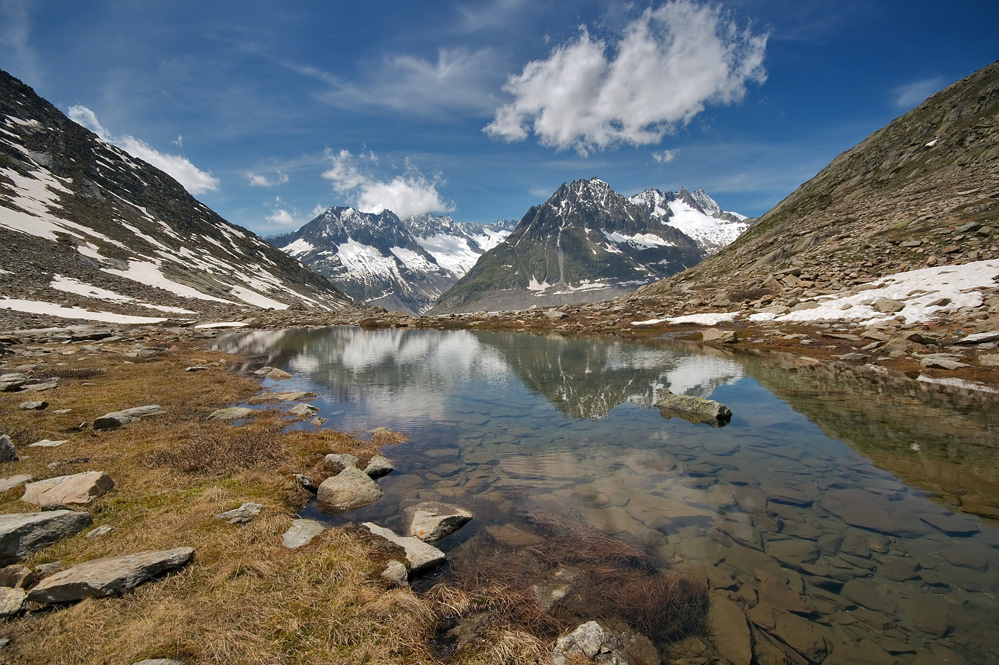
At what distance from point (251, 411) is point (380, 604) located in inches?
671

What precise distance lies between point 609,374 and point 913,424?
1717cm

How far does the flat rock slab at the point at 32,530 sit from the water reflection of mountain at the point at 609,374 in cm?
1802

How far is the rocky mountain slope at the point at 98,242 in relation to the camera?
85.3m

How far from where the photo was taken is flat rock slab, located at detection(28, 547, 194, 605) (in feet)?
20.0

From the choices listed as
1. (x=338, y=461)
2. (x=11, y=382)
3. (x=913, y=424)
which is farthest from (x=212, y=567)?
(x=913, y=424)

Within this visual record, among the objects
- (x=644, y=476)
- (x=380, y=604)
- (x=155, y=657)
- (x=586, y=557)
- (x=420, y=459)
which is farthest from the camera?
(x=420, y=459)

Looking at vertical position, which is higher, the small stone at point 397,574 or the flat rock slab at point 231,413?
the small stone at point 397,574

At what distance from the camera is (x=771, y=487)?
40.9 ft

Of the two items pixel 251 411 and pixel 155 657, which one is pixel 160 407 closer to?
pixel 251 411

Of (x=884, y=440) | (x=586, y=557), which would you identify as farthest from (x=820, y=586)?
(x=884, y=440)

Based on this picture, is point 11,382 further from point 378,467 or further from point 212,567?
point 212,567

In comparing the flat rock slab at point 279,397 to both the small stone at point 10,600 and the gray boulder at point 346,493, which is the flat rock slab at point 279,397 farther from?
the small stone at point 10,600

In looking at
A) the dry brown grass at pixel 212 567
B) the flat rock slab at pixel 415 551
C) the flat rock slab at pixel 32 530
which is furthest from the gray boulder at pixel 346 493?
the flat rock slab at pixel 32 530

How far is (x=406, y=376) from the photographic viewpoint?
108 feet
